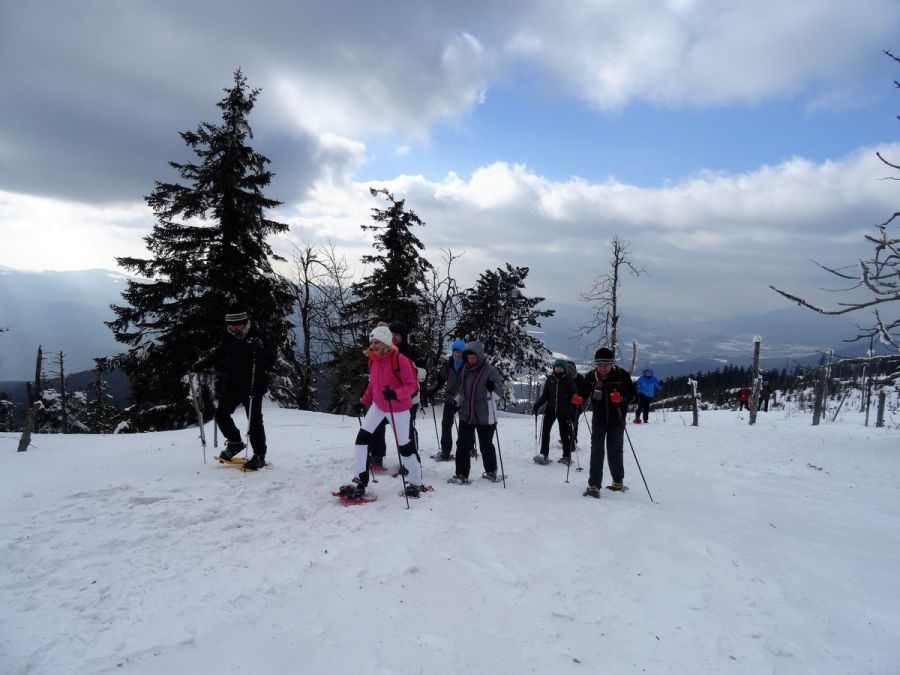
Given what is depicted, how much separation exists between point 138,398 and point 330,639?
2036cm

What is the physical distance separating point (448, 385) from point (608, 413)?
286 cm

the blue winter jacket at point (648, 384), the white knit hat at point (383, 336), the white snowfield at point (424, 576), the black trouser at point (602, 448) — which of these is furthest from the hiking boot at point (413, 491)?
the blue winter jacket at point (648, 384)

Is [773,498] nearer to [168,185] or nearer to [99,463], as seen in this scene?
[99,463]

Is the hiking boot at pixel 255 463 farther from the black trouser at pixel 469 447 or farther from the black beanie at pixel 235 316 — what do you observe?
the black trouser at pixel 469 447

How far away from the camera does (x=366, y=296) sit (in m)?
24.0

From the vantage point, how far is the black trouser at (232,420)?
21.6 feet

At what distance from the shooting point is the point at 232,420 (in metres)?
6.77

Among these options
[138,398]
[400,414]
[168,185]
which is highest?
[168,185]

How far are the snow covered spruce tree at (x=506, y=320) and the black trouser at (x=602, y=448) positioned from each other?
22.6 m

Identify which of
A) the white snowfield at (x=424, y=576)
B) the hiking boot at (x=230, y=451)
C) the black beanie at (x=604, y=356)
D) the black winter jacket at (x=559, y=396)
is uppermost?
the black beanie at (x=604, y=356)

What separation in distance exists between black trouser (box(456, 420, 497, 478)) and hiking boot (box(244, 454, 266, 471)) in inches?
118

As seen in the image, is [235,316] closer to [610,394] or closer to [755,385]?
[610,394]

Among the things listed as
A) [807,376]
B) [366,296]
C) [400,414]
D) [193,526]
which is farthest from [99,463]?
[807,376]

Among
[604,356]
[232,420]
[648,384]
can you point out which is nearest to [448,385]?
[604,356]
